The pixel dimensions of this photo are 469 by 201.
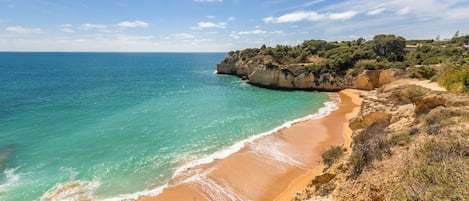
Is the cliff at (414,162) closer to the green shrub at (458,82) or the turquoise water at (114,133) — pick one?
the green shrub at (458,82)

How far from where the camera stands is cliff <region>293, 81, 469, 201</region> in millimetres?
6059

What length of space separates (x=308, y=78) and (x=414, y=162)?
35404 mm

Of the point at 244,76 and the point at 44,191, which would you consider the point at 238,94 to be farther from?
the point at 44,191

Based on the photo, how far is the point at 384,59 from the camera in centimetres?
4403

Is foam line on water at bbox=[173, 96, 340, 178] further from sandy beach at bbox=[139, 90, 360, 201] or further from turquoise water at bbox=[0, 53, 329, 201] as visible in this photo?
turquoise water at bbox=[0, 53, 329, 201]

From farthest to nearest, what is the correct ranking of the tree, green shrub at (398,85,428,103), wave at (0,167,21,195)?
1. the tree
2. green shrub at (398,85,428,103)
3. wave at (0,167,21,195)

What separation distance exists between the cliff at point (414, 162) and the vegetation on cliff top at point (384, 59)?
6.48 meters

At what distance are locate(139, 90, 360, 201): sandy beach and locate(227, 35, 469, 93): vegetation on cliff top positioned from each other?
942 cm

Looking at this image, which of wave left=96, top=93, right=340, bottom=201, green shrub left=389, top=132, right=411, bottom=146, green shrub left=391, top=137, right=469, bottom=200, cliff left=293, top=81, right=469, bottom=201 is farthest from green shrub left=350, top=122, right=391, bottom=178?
wave left=96, top=93, right=340, bottom=201

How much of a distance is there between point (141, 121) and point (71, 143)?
648 cm

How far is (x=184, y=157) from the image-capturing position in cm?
1734

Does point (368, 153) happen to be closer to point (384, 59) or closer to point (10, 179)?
point (10, 179)

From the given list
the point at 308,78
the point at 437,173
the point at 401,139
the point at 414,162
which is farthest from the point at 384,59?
the point at 437,173

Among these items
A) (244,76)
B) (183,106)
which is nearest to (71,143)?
(183,106)
